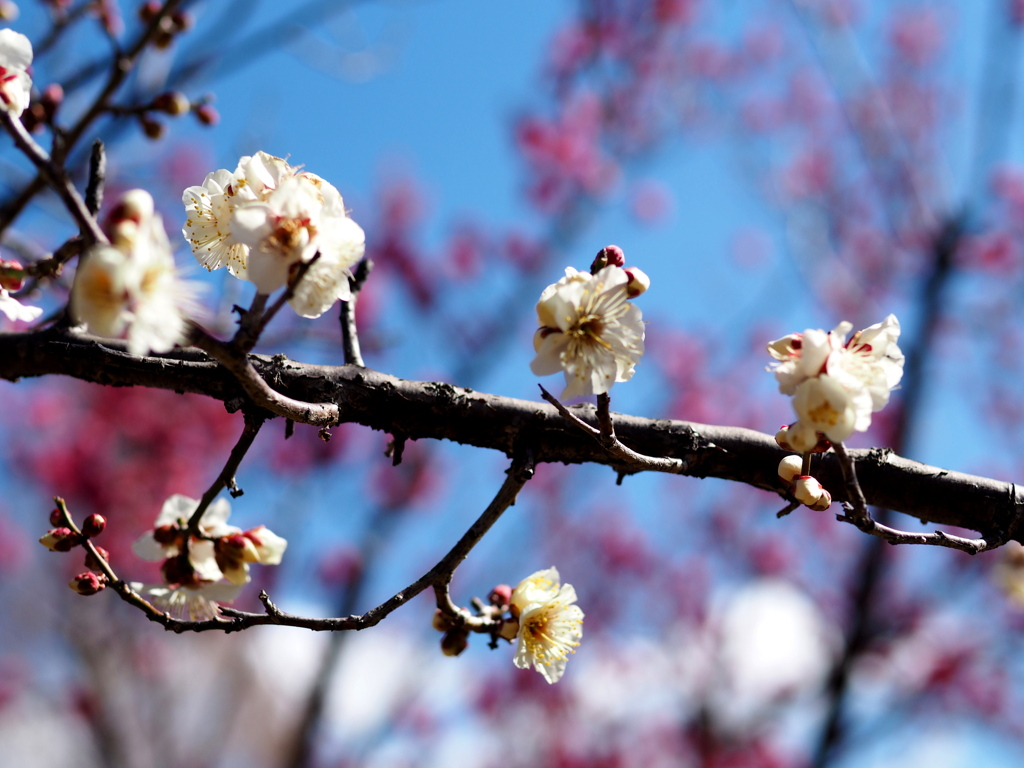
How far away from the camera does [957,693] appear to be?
6582 millimetres

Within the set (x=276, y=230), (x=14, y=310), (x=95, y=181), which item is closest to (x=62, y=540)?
(x=14, y=310)

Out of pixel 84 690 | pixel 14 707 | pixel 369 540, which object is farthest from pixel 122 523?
pixel 14 707

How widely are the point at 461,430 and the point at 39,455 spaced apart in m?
6.97

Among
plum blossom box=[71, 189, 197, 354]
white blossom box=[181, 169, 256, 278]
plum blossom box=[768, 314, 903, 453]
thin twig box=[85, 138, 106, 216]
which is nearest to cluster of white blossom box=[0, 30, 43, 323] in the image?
thin twig box=[85, 138, 106, 216]

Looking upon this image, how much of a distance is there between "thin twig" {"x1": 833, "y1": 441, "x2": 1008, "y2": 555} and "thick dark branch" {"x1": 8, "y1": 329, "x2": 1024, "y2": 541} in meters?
0.09

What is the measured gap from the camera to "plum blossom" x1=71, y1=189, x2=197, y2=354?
0.75 m

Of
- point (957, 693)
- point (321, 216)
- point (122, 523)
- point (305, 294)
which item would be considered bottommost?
point (305, 294)

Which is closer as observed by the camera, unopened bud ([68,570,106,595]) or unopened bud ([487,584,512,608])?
unopened bud ([68,570,106,595])

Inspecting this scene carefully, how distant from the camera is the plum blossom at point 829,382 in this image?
94 cm

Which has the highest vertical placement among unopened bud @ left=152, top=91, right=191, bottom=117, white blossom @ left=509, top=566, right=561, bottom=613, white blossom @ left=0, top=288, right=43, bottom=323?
unopened bud @ left=152, top=91, right=191, bottom=117

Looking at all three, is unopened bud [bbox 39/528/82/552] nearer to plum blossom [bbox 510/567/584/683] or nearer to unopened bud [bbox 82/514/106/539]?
unopened bud [bbox 82/514/106/539]

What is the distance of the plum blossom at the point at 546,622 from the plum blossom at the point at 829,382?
1.79 feet

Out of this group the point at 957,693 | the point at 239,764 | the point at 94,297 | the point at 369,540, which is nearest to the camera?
the point at 94,297

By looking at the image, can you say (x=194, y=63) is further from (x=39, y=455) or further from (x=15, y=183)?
(x=39, y=455)
